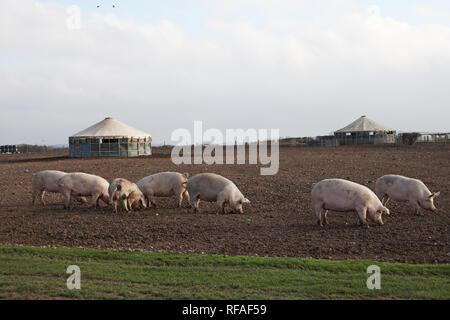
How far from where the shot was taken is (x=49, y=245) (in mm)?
12523

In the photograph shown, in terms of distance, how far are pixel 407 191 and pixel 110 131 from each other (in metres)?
41.6

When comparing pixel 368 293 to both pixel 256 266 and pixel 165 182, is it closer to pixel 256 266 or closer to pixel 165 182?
pixel 256 266

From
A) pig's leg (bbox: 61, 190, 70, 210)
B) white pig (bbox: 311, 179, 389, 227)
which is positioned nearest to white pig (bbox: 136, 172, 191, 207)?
pig's leg (bbox: 61, 190, 70, 210)

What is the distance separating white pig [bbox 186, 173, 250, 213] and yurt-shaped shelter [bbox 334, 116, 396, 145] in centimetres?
5779

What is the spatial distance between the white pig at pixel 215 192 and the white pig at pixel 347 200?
3.08 metres

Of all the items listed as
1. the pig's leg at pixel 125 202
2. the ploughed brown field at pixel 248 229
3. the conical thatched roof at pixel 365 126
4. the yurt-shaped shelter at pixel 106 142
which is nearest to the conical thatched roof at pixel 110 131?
the yurt-shaped shelter at pixel 106 142

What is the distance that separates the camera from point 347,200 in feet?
46.8

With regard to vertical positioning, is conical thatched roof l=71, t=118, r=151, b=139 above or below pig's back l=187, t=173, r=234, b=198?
above

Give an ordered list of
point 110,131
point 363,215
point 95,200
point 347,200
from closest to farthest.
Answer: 1. point 363,215
2. point 347,200
3. point 95,200
4. point 110,131

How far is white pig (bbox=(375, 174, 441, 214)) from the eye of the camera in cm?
1605

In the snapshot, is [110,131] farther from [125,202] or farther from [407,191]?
[407,191]

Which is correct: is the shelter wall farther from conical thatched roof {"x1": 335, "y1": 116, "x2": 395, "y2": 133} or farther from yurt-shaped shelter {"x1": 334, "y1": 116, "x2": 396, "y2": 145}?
conical thatched roof {"x1": 335, "y1": 116, "x2": 395, "y2": 133}

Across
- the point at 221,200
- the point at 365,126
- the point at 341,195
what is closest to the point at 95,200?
the point at 221,200

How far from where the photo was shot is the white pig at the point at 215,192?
16719 mm
